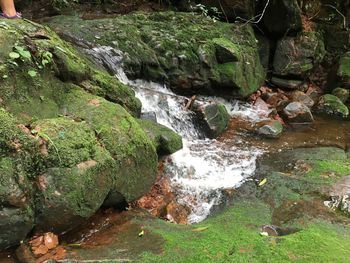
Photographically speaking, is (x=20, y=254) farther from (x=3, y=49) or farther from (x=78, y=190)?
(x=3, y=49)

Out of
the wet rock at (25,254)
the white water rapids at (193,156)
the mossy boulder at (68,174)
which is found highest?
the mossy boulder at (68,174)

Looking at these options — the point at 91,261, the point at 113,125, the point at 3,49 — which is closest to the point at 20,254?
the point at 91,261

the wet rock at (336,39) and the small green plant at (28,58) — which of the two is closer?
the small green plant at (28,58)

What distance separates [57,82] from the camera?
17.7ft

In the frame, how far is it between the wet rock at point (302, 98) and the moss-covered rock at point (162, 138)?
6821 mm

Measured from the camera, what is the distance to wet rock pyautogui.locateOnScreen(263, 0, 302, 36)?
41.2ft

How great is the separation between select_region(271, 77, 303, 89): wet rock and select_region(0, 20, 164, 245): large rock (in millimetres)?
8439

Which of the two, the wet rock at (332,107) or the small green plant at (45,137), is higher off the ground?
the small green plant at (45,137)

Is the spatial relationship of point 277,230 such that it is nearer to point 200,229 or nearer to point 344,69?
point 200,229

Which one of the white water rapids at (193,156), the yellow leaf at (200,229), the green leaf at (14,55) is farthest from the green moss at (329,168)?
the green leaf at (14,55)

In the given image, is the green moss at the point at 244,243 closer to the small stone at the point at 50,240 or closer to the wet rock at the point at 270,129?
the small stone at the point at 50,240

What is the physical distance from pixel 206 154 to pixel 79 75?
3127 millimetres

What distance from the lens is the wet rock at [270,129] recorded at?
30.0 ft

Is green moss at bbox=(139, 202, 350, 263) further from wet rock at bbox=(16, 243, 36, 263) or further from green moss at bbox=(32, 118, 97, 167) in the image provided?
green moss at bbox=(32, 118, 97, 167)
